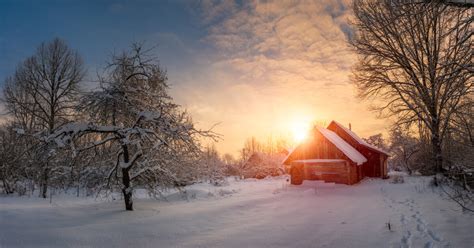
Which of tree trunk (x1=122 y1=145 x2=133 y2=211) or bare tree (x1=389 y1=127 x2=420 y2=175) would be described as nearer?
tree trunk (x1=122 y1=145 x2=133 y2=211)

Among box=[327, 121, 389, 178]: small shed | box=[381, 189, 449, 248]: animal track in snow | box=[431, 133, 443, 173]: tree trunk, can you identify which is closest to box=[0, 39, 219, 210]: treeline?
box=[381, 189, 449, 248]: animal track in snow

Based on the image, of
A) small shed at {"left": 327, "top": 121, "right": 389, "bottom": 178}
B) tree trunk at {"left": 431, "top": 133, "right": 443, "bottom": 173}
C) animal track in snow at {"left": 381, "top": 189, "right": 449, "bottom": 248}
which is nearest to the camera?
animal track in snow at {"left": 381, "top": 189, "right": 449, "bottom": 248}

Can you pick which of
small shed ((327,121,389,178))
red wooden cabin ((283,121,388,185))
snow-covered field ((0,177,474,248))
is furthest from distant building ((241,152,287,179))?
snow-covered field ((0,177,474,248))

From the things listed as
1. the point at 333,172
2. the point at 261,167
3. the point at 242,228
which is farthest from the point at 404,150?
the point at 242,228

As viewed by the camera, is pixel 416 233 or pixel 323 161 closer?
pixel 416 233

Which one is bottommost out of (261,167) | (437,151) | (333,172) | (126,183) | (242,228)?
(261,167)

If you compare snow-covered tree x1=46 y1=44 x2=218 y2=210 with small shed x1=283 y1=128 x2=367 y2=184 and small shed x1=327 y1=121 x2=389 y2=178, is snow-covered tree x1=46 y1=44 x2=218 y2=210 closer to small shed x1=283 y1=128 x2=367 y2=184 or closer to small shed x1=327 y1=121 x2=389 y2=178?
small shed x1=283 y1=128 x2=367 y2=184

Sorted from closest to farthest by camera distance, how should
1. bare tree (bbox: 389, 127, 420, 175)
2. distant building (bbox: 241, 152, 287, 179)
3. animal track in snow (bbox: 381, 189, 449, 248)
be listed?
animal track in snow (bbox: 381, 189, 449, 248) < bare tree (bbox: 389, 127, 420, 175) < distant building (bbox: 241, 152, 287, 179)

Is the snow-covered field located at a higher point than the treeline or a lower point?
lower

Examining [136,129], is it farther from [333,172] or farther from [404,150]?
[404,150]

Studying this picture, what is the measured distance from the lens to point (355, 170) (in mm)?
23406

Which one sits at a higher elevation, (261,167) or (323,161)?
(323,161)

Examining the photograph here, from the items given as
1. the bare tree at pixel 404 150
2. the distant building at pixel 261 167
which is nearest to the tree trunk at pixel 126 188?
→ the bare tree at pixel 404 150

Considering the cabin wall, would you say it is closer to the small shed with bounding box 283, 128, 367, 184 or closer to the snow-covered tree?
the small shed with bounding box 283, 128, 367, 184
